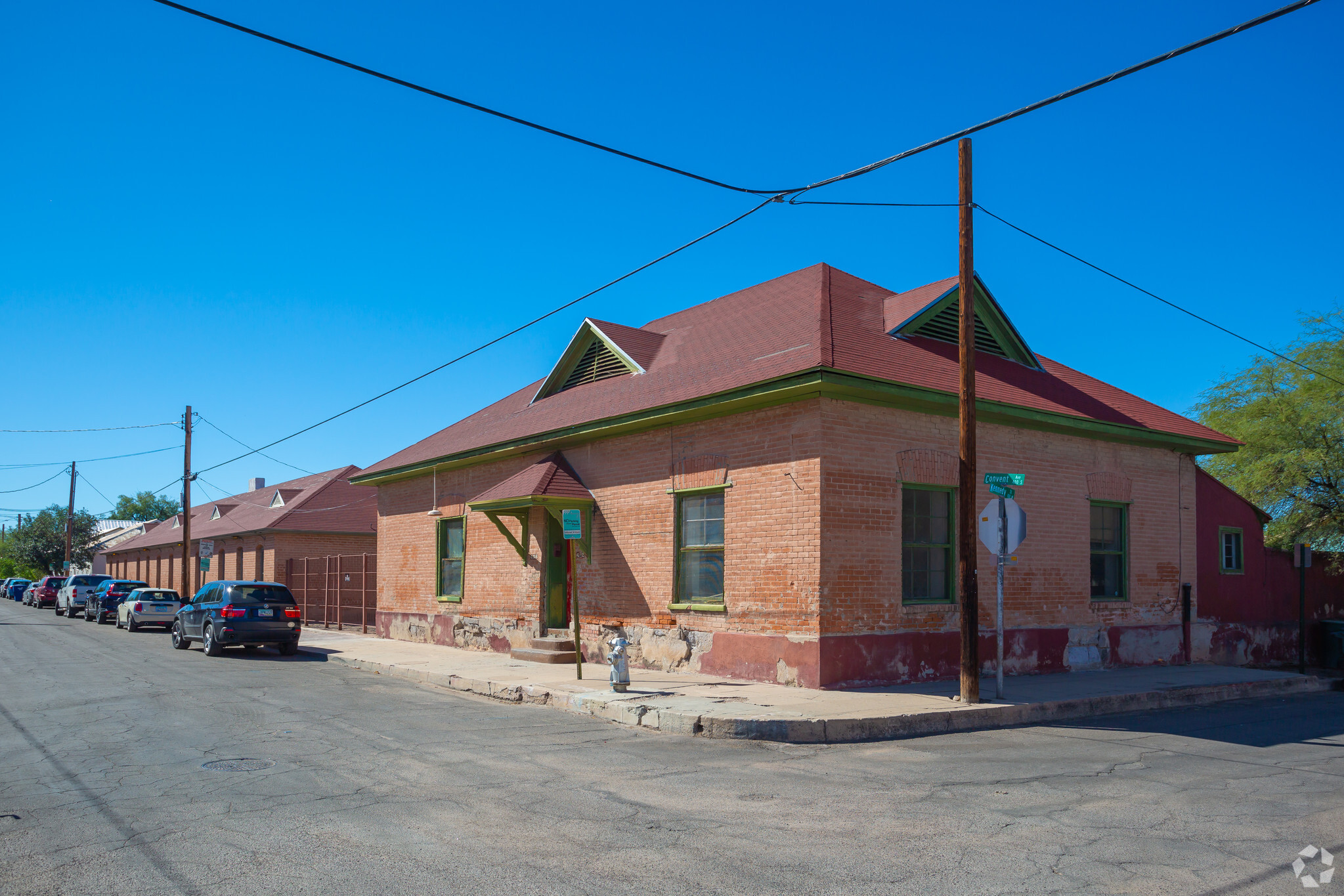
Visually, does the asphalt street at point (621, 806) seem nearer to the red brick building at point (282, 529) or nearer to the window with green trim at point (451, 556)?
the window with green trim at point (451, 556)

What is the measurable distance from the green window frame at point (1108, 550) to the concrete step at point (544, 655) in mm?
9341

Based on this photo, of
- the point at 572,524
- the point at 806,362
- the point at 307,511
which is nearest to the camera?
the point at 806,362

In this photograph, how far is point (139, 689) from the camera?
13.8 metres

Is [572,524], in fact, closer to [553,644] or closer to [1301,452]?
[553,644]

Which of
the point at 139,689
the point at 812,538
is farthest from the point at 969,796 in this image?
the point at 139,689

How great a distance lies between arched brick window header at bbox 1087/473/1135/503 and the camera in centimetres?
1719

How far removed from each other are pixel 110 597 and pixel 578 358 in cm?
2304

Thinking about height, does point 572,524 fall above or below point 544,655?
above

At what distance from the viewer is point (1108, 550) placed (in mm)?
17578

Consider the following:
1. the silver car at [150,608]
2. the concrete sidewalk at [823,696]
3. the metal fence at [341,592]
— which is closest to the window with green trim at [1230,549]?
the concrete sidewalk at [823,696]

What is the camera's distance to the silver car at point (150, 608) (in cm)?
2989

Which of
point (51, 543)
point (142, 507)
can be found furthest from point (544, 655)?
point (142, 507)

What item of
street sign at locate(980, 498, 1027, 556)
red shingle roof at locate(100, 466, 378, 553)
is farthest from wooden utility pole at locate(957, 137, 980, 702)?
red shingle roof at locate(100, 466, 378, 553)

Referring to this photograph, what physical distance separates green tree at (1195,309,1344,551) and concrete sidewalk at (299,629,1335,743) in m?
8.11
